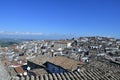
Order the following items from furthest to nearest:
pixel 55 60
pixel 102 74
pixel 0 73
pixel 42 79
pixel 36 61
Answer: pixel 36 61 → pixel 55 60 → pixel 102 74 → pixel 42 79 → pixel 0 73

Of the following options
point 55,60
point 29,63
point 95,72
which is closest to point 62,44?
point 29,63

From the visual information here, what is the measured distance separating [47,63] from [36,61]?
433 cm

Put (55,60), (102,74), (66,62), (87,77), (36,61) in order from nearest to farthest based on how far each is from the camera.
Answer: (87,77) → (102,74) → (66,62) → (55,60) → (36,61)

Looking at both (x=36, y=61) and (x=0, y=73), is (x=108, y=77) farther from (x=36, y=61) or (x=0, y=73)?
(x=36, y=61)

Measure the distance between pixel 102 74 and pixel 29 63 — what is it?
96.7ft

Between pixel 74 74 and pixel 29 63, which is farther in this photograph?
pixel 29 63

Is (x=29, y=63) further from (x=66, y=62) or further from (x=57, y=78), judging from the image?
(x=57, y=78)

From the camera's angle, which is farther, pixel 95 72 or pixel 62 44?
pixel 62 44

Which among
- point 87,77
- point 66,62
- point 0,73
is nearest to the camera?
point 0,73

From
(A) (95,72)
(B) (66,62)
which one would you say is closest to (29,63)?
(B) (66,62)

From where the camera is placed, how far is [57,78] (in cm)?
823

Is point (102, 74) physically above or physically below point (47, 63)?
above

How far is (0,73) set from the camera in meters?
5.16

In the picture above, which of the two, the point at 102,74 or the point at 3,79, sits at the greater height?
the point at 3,79
